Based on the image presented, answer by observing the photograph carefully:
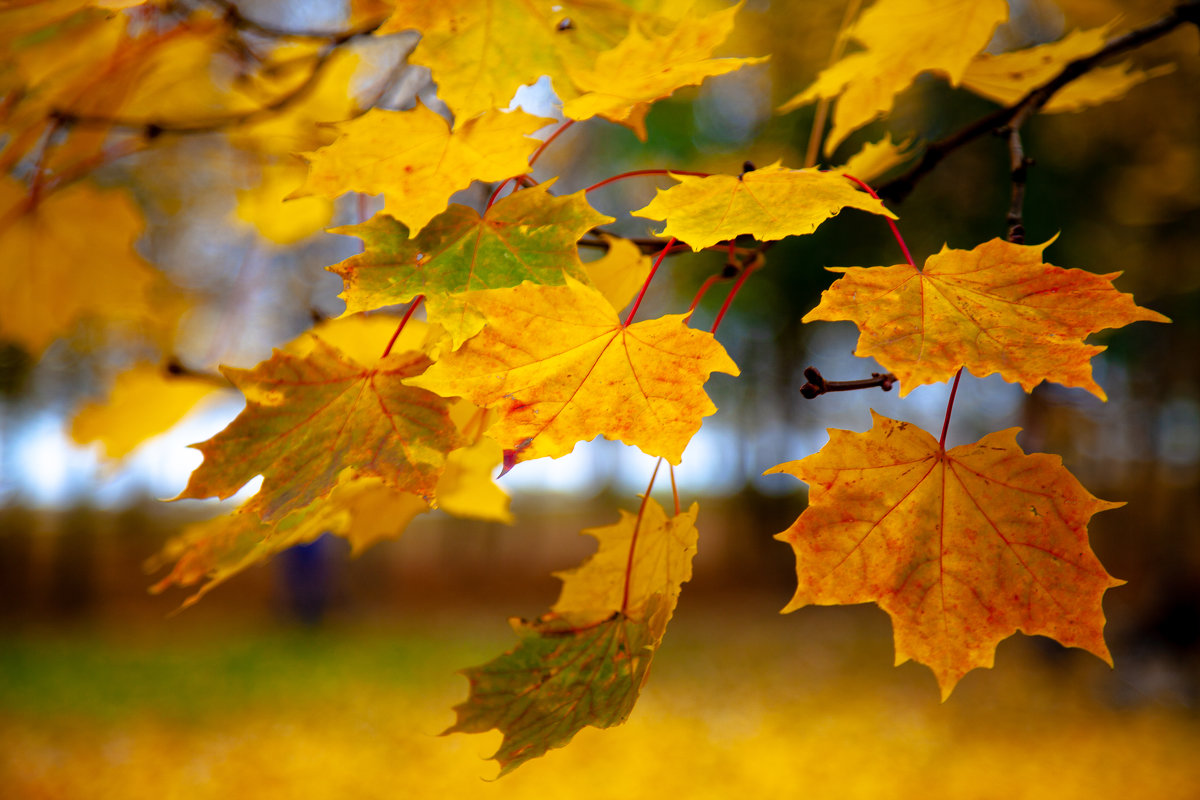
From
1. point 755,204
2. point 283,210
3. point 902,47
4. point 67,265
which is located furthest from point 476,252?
point 67,265

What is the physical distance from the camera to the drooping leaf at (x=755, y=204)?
0.51 m

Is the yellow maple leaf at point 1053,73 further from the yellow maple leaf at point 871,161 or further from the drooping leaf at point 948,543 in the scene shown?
the drooping leaf at point 948,543

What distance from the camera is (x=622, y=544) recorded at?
2.31ft

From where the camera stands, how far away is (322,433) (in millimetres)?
618

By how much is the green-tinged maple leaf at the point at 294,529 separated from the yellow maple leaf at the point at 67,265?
0.85 m

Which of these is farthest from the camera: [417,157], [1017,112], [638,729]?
[638,729]

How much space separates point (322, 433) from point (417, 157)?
265 millimetres

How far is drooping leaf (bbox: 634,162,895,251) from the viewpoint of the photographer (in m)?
0.51

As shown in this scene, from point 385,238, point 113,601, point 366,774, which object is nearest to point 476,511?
point 385,238

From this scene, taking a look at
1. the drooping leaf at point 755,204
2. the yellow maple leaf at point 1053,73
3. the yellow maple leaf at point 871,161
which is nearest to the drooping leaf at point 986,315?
the drooping leaf at point 755,204

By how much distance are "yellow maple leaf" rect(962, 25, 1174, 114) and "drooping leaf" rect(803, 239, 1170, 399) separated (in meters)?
0.54

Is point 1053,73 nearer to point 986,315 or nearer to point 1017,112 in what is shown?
point 1017,112

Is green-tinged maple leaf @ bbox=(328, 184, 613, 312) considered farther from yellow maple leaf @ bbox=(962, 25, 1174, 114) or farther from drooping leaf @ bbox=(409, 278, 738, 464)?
yellow maple leaf @ bbox=(962, 25, 1174, 114)

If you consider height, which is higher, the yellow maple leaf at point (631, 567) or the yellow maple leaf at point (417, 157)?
the yellow maple leaf at point (417, 157)
